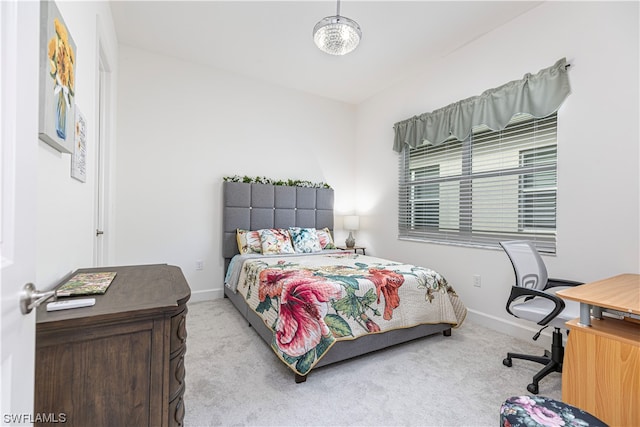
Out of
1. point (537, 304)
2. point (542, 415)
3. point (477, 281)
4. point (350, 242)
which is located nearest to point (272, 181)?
point (350, 242)

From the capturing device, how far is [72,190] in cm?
157

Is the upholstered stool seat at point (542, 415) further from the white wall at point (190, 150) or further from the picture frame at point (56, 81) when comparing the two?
the white wall at point (190, 150)

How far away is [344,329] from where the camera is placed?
2070mm

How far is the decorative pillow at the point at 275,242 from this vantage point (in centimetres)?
353

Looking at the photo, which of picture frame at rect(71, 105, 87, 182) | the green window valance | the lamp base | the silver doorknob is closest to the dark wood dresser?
the silver doorknob

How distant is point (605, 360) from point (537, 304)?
2.83ft

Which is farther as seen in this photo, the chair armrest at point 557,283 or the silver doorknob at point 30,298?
the chair armrest at point 557,283

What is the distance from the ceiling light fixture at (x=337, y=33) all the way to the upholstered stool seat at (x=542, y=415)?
245cm

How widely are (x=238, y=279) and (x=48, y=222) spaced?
2.11 meters

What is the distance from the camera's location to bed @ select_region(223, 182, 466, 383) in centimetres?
198

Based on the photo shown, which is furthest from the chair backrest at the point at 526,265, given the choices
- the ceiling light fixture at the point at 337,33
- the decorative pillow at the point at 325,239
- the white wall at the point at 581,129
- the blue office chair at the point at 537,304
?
the decorative pillow at the point at 325,239

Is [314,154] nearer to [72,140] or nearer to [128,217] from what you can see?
[128,217]

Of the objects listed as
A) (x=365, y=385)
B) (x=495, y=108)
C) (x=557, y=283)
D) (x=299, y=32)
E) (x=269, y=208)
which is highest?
(x=299, y=32)

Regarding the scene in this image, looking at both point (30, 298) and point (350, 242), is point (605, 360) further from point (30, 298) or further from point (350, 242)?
point (350, 242)
